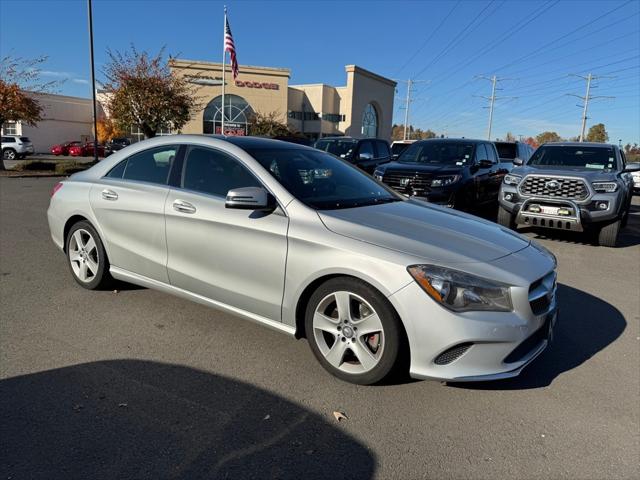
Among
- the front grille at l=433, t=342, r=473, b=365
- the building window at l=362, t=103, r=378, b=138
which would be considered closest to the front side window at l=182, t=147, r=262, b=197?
the front grille at l=433, t=342, r=473, b=365

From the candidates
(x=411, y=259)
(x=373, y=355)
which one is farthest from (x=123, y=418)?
(x=411, y=259)

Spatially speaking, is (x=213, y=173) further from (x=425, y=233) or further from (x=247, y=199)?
(x=425, y=233)

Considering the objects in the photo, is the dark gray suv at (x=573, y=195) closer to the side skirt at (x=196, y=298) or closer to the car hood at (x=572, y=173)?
the car hood at (x=572, y=173)

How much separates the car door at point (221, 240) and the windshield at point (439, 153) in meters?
7.35

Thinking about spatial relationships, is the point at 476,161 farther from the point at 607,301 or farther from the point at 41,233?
the point at 41,233

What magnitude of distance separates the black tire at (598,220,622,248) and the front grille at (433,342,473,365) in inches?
278

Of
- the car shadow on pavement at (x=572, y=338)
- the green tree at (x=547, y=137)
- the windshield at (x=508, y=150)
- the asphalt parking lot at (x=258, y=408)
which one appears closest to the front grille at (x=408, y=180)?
the car shadow on pavement at (x=572, y=338)

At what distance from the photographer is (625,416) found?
305 centimetres

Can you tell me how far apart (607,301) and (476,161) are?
5742 millimetres

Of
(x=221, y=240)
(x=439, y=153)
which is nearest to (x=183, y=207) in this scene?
(x=221, y=240)

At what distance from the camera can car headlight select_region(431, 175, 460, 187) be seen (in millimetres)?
9383

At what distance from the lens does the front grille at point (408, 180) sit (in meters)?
9.42

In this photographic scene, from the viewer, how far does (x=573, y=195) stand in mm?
8352

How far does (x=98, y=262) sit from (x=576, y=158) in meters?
8.93
